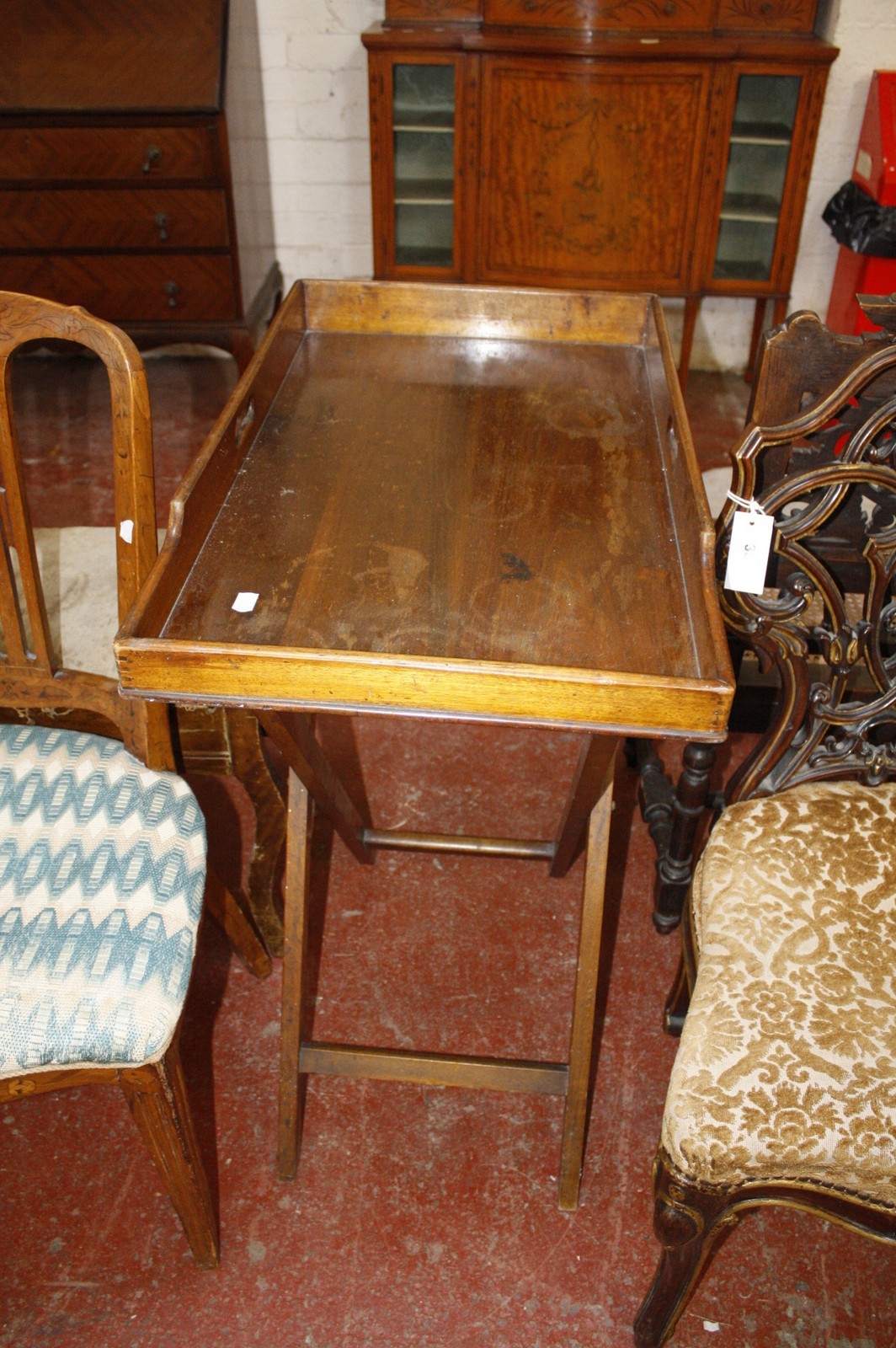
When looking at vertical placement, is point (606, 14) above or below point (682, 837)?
above

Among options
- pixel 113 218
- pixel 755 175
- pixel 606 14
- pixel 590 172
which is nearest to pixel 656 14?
→ pixel 606 14

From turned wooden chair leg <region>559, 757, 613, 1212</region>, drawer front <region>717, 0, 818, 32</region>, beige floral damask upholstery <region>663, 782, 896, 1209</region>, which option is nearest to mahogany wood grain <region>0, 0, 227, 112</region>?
drawer front <region>717, 0, 818, 32</region>

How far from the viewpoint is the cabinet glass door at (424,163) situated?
340cm

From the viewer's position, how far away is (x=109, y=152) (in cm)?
318

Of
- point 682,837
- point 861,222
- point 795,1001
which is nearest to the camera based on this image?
point 795,1001

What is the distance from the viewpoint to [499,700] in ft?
3.65

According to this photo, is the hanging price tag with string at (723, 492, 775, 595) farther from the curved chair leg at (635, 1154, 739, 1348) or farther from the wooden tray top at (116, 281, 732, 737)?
the curved chair leg at (635, 1154, 739, 1348)

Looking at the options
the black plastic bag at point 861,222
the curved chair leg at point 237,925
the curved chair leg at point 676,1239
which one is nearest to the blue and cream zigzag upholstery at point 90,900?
the curved chair leg at point 237,925

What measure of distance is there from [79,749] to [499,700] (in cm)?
77

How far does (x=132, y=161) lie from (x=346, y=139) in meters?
1.03

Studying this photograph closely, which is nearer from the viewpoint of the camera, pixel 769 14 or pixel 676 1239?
pixel 676 1239

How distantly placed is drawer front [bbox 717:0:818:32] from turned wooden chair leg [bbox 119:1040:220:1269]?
330 cm

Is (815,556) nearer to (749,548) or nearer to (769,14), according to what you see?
(749,548)

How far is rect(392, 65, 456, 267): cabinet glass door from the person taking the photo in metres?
3.40
